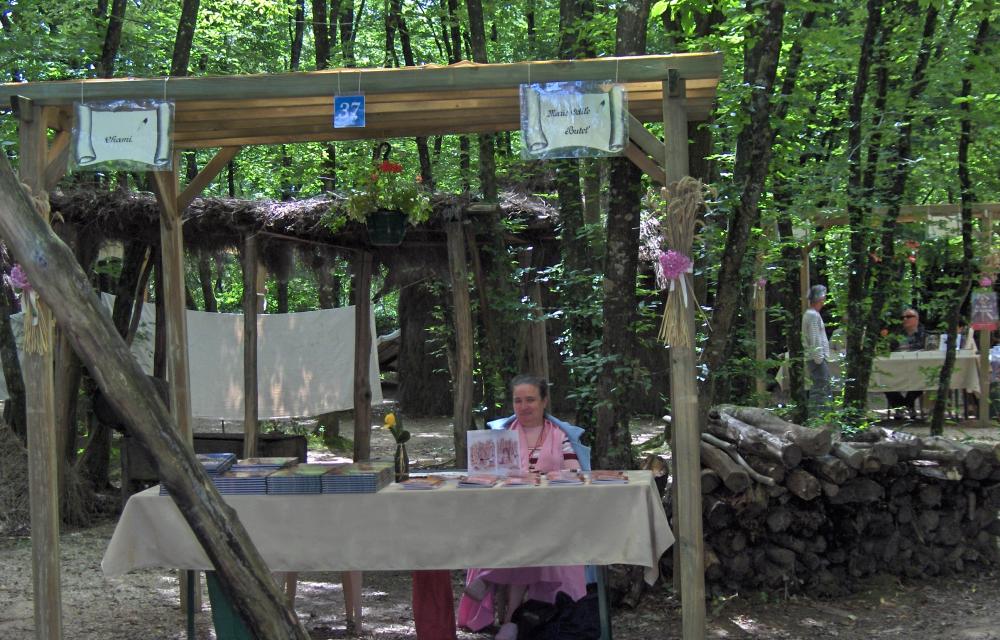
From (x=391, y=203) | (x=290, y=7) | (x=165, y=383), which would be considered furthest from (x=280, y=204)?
(x=290, y=7)

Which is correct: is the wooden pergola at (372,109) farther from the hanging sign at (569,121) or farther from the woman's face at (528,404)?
the woman's face at (528,404)

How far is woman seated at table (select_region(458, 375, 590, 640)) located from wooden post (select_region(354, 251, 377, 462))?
2.64 meters

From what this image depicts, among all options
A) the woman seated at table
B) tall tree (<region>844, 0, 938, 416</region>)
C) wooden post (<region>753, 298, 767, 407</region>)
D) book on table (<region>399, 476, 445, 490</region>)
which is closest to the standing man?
wooden post (<region>753, 298, 767, 407</region>)

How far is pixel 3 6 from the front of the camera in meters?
10.9

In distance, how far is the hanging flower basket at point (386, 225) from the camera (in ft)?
23.6

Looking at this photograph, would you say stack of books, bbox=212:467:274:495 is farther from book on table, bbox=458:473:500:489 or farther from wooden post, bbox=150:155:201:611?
wooden post, bbox=150:155:201:611

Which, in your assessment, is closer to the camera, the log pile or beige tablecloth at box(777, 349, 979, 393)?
the log pile

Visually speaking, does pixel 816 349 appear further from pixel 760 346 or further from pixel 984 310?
pixel 984 310

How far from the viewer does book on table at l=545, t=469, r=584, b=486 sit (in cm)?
477

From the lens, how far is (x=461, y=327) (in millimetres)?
8062

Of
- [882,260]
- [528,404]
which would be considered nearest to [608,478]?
[528,404]

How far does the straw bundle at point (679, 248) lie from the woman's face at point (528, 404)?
0.98m

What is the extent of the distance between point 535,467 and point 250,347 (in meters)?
3.29

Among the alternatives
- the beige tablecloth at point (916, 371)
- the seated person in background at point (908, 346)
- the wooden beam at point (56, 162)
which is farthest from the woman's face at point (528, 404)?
the seated person in background at point (908, 346)
